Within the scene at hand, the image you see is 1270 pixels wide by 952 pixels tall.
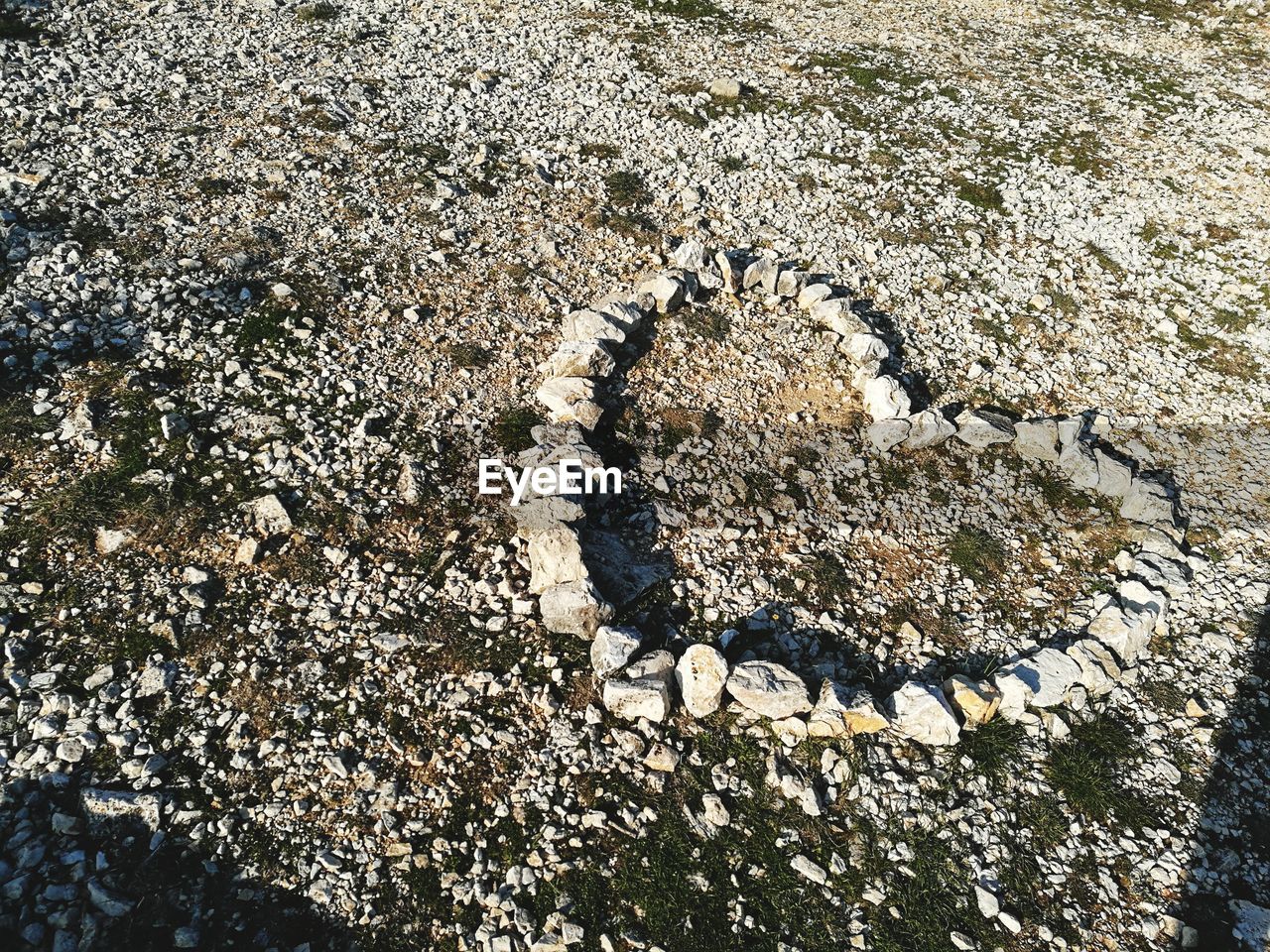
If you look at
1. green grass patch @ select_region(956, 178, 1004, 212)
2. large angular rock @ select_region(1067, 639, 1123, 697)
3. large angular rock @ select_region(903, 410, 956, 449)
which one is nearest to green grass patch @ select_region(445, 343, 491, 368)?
large angular rock @ select_region(903, 410, 956, 449)

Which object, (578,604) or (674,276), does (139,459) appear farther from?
(674,276)

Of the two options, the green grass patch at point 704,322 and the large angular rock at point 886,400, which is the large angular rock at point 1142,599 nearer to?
the large angular rock at point 886,400

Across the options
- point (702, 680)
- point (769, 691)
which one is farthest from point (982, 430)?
point (702, 680)

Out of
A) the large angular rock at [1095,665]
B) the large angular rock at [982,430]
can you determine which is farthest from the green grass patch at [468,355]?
the large angular rock at [1095,665]

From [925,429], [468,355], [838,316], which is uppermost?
[838,316]

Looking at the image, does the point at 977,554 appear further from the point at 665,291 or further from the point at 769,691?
A: the point at 665,291

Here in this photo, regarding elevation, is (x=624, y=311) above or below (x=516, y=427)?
above

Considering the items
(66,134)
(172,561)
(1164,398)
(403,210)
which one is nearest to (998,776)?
(1164,398)
